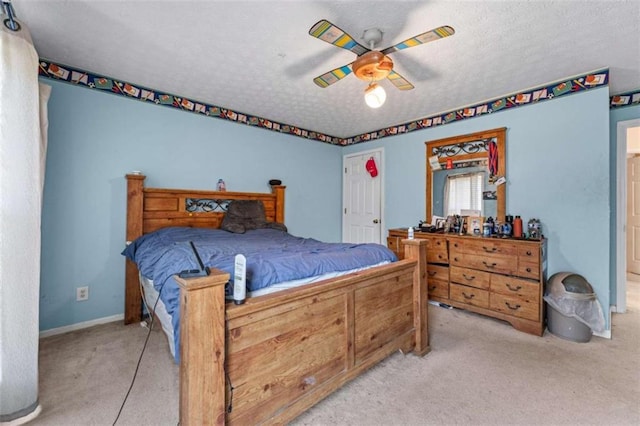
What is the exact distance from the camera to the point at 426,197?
3844mm

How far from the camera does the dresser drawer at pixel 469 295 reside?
9.41 ft

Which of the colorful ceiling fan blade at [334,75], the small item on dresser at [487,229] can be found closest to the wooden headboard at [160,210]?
the colorful ceiling fan blade at [334,75]

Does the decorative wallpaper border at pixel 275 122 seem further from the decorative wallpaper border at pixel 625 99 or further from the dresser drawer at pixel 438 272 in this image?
the dresser drawer at pixel 438 272

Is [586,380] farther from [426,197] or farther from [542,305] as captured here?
[426,197]

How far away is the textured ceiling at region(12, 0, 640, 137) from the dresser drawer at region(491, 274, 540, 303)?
195 centimetres

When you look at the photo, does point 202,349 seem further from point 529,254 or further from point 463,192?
point 463,192

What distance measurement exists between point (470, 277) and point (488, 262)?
25 centimetres

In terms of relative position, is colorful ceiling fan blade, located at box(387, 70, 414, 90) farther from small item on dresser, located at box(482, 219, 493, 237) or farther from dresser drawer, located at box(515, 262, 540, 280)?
dresser drawer, located at box(515, 262, 540, 280)

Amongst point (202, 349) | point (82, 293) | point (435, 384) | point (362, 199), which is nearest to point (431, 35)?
point (202, 349)

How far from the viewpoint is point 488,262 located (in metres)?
2.84

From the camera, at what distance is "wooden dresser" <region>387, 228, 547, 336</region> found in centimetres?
256

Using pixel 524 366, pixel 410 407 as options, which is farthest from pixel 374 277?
pixel 524 366

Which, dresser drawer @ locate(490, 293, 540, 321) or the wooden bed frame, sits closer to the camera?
the wooden bed frame

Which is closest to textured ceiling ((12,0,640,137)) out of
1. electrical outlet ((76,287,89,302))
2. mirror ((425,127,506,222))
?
mirror ((425,127,506,222))
